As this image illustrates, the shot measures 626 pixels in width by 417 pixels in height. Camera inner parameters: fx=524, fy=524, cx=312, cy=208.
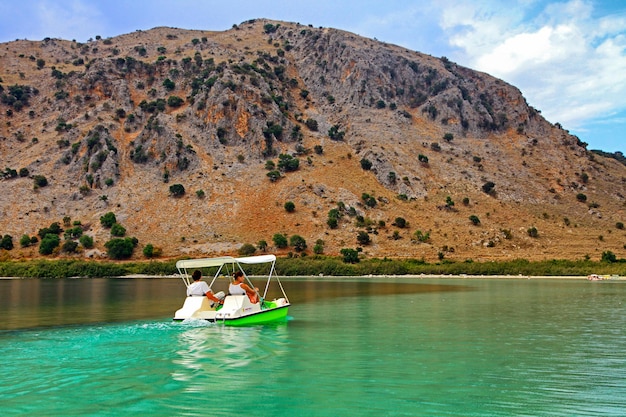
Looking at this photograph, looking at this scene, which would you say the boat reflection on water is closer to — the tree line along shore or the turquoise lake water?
the turquoise lake water

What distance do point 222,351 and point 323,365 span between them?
14.7 ft

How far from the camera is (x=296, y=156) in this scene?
117062mm

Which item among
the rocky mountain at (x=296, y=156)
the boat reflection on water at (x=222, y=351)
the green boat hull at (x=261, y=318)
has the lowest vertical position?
the boat reflection on water at (x=222, y=351)

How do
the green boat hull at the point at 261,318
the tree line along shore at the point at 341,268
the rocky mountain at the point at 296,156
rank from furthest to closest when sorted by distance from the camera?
1. the rocky mountain at the point at 296,156
2. the tree line along shore at the point at 341,268
3. the green boat hull at the point at 261,318

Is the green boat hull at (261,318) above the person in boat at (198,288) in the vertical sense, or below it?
below

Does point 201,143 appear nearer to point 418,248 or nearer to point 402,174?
point 402,174

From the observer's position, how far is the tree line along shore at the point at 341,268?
7815cm

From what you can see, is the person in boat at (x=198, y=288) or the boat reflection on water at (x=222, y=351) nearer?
the boat reflection on water at (x=222, y=351)

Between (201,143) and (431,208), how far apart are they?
2071 inches

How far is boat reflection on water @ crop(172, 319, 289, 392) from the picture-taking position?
14695 mm

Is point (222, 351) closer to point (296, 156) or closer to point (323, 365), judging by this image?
point (323, 365)

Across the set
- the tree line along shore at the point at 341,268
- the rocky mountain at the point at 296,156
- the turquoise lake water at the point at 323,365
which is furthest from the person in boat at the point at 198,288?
the rocky mountain at the point at 296,156

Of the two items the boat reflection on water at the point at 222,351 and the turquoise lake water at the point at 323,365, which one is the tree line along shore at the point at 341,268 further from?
the boat reflection on water at the point at 222,351

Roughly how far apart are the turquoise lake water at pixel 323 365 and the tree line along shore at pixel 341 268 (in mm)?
49143
